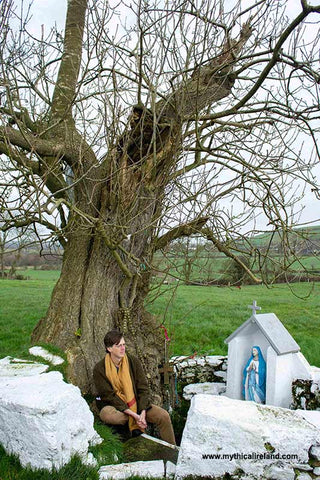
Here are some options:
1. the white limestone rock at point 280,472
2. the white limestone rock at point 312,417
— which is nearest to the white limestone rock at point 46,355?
the white limestone rock at point 280,472

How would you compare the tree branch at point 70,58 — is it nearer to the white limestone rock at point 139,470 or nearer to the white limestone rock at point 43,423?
the white limestone rock at point 43,423

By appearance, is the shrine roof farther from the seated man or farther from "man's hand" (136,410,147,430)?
"man's hand" (136,410,147,430)

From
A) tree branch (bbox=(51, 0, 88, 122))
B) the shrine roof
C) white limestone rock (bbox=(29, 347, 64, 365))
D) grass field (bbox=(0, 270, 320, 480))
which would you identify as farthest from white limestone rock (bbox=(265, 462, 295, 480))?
tree branch (bbox=(51, 0, 88, 122))

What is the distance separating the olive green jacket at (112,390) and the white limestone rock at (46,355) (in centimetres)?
50

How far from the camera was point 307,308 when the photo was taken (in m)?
12.7

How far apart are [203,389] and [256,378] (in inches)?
46.5

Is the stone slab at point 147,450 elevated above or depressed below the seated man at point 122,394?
below

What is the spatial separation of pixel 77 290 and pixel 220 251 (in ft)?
6.52

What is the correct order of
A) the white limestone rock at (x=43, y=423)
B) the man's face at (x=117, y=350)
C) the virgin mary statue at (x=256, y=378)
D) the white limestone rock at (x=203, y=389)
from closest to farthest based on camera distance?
the white limestone rock at (x=43, y=423) < the man's face at (x=117, y=350) < the virgin mary statue at (x=256, y=378) < the white limestone rock at (x=203, y=389)

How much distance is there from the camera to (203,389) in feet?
18.5

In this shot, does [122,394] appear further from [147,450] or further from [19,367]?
[19,367]

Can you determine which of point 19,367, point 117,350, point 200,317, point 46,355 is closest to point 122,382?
point 117,350

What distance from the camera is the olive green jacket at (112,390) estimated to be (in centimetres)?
407

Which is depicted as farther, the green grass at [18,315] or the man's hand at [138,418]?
the green grass at [18,315]
